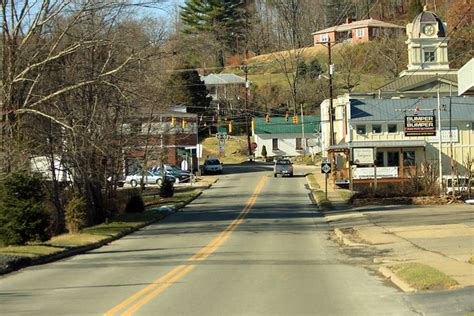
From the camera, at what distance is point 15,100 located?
27.6 metres

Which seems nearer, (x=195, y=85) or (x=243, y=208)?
(x=243, y=208)

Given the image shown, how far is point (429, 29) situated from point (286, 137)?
25.1 metres

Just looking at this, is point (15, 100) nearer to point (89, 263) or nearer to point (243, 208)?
point (89, 263)

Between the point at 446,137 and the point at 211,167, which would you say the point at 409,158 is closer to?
the point at 446,137

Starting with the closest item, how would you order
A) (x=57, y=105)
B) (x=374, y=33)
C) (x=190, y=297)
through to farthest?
(x=190, y=297) < (x=57, y=105) < (x=374, y=33)

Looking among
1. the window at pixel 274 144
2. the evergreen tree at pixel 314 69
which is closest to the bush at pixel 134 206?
the window at pixel 274 144

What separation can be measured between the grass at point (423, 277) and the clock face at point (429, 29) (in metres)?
67.8

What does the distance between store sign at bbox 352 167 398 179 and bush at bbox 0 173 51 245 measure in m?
36.7

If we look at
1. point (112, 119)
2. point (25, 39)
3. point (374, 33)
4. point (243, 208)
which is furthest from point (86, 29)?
point (374, 33)

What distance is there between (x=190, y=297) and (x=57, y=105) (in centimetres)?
1973

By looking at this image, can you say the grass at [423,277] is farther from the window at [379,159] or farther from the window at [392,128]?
the window at [392,128]

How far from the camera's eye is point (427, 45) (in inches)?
3177

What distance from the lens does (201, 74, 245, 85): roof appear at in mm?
108312

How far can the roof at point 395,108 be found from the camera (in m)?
63.0
